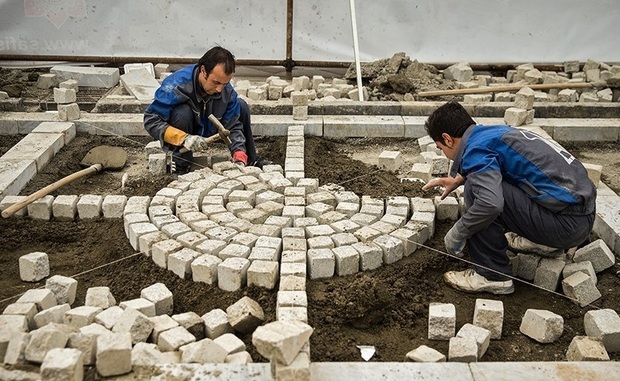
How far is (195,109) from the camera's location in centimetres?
695

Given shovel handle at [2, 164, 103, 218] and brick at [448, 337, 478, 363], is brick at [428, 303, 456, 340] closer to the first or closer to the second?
brick at [448, 337, 478, 363]

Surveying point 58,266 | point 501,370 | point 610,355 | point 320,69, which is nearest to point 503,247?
point 610,355

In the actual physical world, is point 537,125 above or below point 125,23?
below

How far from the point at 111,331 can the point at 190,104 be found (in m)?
3.04

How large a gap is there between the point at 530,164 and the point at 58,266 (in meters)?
3.49

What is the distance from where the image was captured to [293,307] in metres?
4.71

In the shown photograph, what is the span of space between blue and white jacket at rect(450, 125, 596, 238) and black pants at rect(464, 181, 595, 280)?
0.06 metres

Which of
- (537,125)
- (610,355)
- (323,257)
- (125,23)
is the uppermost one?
(125,23)

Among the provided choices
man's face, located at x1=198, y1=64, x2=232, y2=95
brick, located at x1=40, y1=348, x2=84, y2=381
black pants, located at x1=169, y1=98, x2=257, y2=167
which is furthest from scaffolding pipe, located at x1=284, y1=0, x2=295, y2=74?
brick, located at x1=40, y1=348, x2=84, y2=381

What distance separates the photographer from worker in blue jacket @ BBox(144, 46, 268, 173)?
6555mm

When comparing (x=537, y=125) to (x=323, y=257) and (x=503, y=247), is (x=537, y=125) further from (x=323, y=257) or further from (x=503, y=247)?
(x=323, y=257)

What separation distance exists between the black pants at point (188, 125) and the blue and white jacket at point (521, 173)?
2843 mm

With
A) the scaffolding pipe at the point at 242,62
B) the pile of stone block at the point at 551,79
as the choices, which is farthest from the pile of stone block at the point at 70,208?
the scaffolding pipe at the point at 242,62

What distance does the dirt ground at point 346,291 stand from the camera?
473 centimetres
